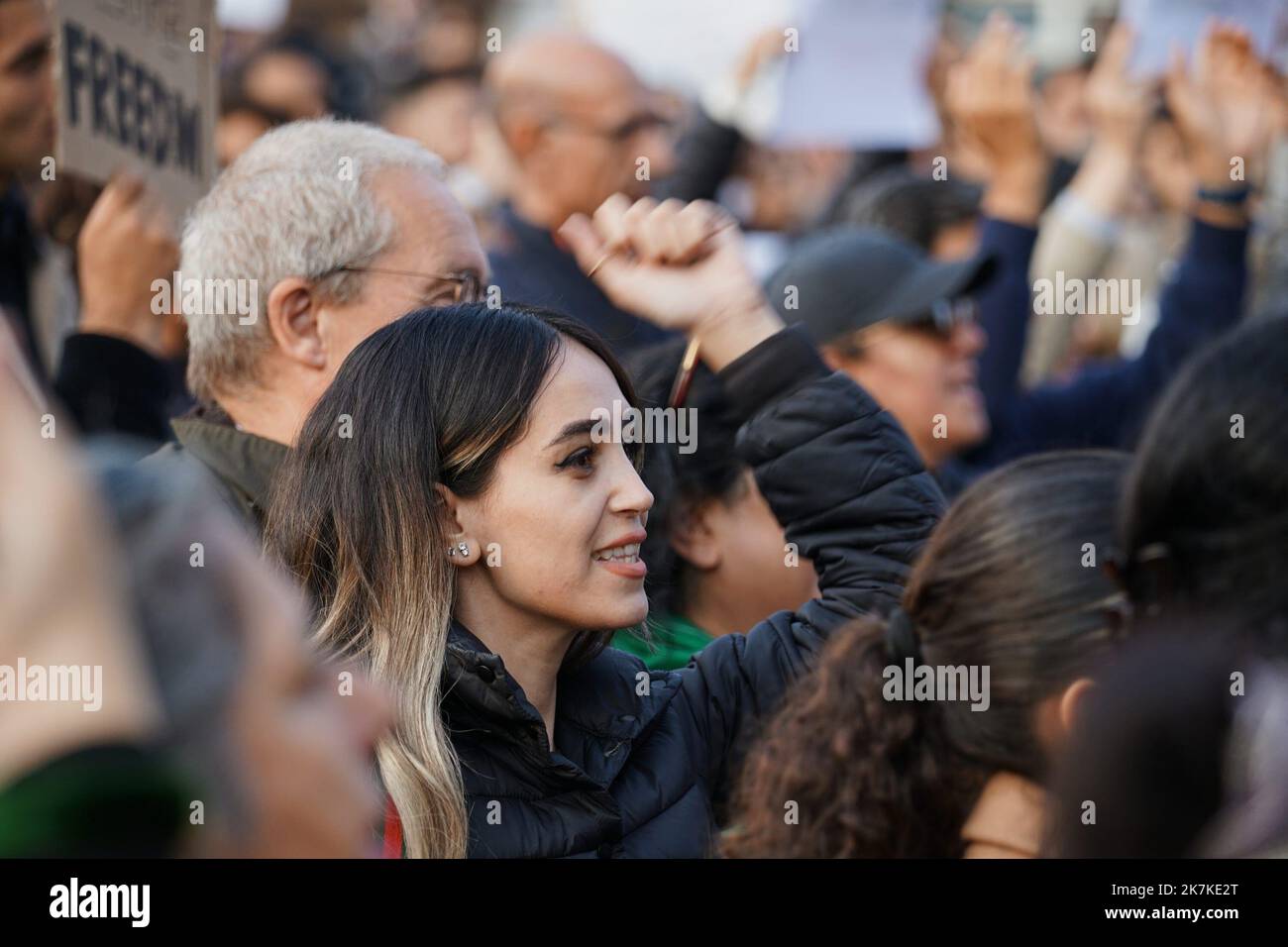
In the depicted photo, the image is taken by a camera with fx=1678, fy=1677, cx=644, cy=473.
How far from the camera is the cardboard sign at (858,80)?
5.25 metres

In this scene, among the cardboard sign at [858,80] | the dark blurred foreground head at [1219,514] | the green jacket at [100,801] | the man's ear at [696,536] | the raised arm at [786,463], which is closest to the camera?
the green jacket at [100,801]

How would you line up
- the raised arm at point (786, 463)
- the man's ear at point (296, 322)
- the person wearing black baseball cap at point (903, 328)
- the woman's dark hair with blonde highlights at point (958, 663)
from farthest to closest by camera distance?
the person wearing black baseball cap at point (903, 328)
the man's ear at point (296, 322)
the raised arm at point (786, 463)
the woman's dark hair with blonde highlights at point (958, 663)

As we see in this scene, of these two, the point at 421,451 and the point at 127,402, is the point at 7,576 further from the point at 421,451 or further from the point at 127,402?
the point at 127,402

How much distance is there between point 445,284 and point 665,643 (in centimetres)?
74

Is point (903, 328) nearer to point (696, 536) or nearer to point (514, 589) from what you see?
point (696, 536)

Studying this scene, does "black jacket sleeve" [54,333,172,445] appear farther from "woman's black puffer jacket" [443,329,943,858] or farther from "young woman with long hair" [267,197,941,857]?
"woman's black puffer jacket" [443,329,943,858]

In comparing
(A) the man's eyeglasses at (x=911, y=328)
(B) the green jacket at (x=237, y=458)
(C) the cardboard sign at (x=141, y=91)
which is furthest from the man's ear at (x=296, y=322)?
(A) the man's eyeglasses at (x=911, y=328)

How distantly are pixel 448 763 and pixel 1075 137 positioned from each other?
570cm

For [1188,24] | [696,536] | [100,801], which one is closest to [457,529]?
[696,536]

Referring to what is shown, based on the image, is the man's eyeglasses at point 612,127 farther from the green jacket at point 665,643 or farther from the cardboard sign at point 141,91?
the green jacket at point 665,643

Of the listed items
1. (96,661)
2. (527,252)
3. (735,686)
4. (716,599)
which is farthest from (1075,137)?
(96,661)

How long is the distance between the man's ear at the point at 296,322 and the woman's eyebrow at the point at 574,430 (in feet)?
2.29

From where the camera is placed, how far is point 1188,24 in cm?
454

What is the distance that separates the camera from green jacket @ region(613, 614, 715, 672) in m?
2.89
